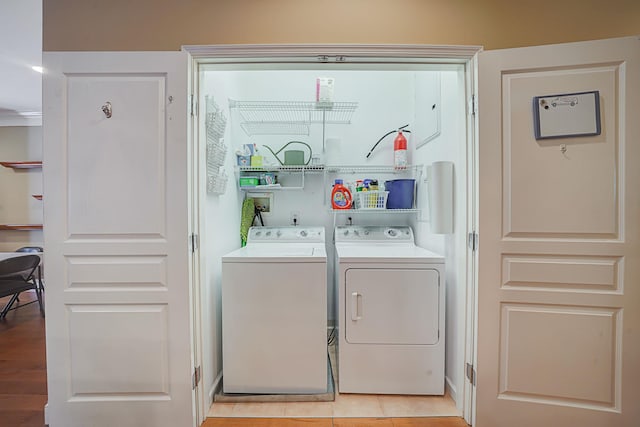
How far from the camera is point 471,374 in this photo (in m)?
1.38

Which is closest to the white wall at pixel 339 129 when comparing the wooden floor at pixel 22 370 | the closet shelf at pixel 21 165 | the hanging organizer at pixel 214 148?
the hanging organizer at pixel 214 148

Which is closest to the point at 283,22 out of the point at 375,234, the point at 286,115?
the point at 286,115

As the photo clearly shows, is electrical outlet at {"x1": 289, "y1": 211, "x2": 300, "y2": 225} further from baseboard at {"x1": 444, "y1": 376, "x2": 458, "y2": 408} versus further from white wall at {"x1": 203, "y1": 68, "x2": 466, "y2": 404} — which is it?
A: baseboard at {"x1": 444, "y1": 376, "x2": 458, "y2": 408}

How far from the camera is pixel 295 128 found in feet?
7.70

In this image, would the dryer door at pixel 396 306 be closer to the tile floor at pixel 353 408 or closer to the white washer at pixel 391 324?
the white washer at pixel 391 324

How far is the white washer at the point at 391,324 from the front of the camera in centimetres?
157

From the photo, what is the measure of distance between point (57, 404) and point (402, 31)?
2674 mm

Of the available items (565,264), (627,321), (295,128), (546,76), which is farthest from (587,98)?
(295,128)

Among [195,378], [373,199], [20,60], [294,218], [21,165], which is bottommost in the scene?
[195,378]

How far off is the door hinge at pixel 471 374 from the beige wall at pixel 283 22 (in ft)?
5.68

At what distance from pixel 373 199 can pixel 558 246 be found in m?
1.19

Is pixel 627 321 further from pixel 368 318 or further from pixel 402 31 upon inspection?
pixel 402 31

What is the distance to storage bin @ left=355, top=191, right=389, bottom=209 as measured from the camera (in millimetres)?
2141

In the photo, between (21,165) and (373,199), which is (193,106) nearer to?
(373,199)
